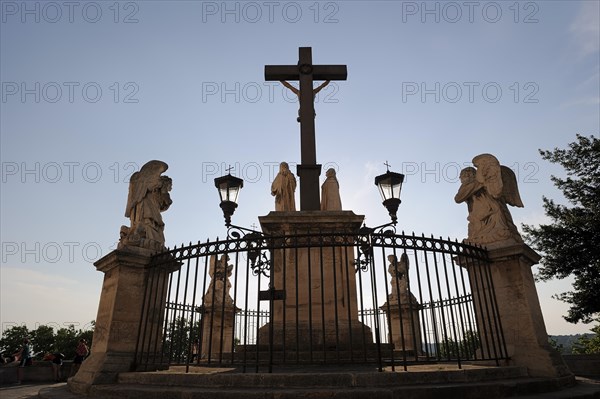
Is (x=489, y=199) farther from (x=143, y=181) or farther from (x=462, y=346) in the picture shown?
(x=143, y=181)


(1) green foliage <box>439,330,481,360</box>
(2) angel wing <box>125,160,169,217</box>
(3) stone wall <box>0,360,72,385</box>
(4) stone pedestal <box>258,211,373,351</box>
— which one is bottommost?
(3) stone wall <box>0,360,72,385</box>

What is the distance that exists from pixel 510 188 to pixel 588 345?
35115 mm

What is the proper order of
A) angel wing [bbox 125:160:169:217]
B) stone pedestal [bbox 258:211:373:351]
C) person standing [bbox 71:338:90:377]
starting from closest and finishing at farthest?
1. stone pedestal [bbox 258:211:373:351]
2. angel wing [bbox 125:160:169:217]
3. person standing [bbox 71:338:90:377]

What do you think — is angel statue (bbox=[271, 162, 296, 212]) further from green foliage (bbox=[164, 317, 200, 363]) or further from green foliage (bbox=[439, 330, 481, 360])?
green foliage (bbox=[439, 330, 481, 360])

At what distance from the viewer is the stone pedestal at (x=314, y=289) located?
761 centimetres

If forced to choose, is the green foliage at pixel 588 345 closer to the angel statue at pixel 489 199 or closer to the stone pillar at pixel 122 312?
the angel statue at pixel 489 199

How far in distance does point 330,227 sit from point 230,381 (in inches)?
165

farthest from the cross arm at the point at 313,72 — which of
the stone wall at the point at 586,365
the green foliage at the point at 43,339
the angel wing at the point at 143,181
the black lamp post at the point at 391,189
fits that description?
the green foliage at the point at 43,339

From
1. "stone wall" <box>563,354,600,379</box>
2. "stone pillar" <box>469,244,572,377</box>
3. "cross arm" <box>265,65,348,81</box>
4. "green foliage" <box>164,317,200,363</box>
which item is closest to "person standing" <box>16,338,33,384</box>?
"green foliage" <box>164,317,200,363</box>

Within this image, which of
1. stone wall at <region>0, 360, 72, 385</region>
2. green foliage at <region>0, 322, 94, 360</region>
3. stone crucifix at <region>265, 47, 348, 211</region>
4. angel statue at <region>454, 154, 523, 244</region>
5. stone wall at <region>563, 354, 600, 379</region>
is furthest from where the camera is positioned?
green foliage at <region>0, 322, 94, 360</region>

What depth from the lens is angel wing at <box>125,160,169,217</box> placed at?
26.2ft

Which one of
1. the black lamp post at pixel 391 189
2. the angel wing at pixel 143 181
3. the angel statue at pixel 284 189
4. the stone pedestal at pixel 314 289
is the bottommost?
the stone pedestal at pixel 314 289

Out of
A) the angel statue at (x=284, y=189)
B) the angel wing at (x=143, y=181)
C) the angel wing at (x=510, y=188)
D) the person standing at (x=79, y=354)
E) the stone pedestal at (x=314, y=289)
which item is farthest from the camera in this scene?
the person standing at (x=79, y=354)

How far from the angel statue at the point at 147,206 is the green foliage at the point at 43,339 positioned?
186 feet
